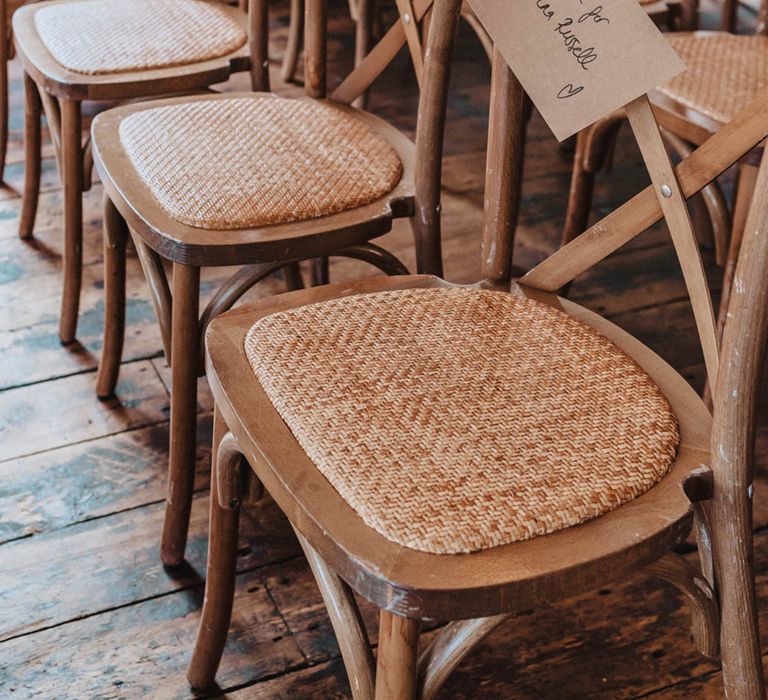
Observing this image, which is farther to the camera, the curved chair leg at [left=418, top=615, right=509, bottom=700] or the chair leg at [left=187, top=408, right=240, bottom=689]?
the chair leg at [left=187, top=408, right=240, bottom=689]

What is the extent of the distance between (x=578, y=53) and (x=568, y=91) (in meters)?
0.03

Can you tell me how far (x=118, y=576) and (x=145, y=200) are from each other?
44 cm

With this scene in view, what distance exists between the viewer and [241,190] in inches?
43.6

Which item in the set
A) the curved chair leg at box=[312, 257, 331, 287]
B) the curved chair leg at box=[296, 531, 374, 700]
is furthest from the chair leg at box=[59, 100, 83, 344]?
the curved chair leg at box=[296, 531, 374, 700]

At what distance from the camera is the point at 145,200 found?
43.8 inches

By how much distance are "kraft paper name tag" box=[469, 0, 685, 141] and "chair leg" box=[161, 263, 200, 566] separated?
429 mm

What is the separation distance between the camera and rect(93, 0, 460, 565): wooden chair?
1.08 meters

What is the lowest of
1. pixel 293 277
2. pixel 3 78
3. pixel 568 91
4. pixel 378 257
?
pixel 293 277

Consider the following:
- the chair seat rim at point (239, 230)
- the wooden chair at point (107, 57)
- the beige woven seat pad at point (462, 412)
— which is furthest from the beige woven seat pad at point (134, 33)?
the beige woven seat pad at point (462, 412)

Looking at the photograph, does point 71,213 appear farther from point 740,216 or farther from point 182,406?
point 740,216

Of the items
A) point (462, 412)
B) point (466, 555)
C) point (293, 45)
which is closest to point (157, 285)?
point (462, 412)

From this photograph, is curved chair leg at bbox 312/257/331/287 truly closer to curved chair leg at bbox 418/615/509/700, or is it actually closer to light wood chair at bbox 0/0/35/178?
light wood chair at bbox 0/0/35/178

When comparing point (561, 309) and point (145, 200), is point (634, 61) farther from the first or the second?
point (145, 200)

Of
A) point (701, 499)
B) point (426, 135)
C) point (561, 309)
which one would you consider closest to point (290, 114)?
point (426, 135)
